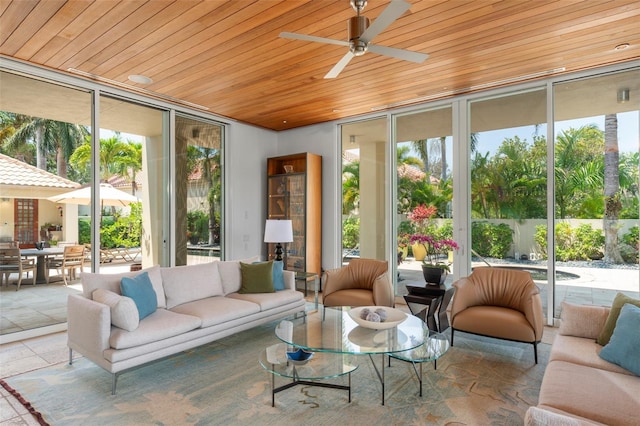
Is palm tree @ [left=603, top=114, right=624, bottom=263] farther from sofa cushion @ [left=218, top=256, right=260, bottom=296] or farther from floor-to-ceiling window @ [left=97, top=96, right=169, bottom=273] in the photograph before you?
floor-to-ceiling window @ [left=97, top=96, right=169, bottom=273]

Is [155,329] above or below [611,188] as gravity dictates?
below

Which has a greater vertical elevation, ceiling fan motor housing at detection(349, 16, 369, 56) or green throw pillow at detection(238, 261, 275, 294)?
ceiling fan motor housing at detection(349, 16, 369, 56)

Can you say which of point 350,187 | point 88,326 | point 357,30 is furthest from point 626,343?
point 350,187

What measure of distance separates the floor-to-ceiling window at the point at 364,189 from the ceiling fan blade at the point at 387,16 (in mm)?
3266

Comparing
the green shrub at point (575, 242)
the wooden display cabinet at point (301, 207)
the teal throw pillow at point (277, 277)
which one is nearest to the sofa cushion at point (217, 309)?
the teal throw pillow at point (277, 277)

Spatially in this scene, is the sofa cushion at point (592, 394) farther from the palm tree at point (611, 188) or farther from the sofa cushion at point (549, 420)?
the palm tree at point (611, 188)

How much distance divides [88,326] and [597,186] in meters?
5.21

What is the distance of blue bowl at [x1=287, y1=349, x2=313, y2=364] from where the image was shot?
8.67ft

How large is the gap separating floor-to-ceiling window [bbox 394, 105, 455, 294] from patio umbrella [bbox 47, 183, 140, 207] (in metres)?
3.78

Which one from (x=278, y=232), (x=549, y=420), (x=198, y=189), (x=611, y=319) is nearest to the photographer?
(x=549, y=420)

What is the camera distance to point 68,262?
14.4 ft

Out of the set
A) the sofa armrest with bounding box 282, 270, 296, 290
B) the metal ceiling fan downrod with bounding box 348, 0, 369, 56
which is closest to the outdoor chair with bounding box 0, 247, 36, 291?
the sofa armrest with bounding box 282, 270, 296, 290

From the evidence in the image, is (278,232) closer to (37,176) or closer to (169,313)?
(169,313)

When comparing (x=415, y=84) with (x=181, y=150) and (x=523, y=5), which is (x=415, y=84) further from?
(x=181, y=150)
